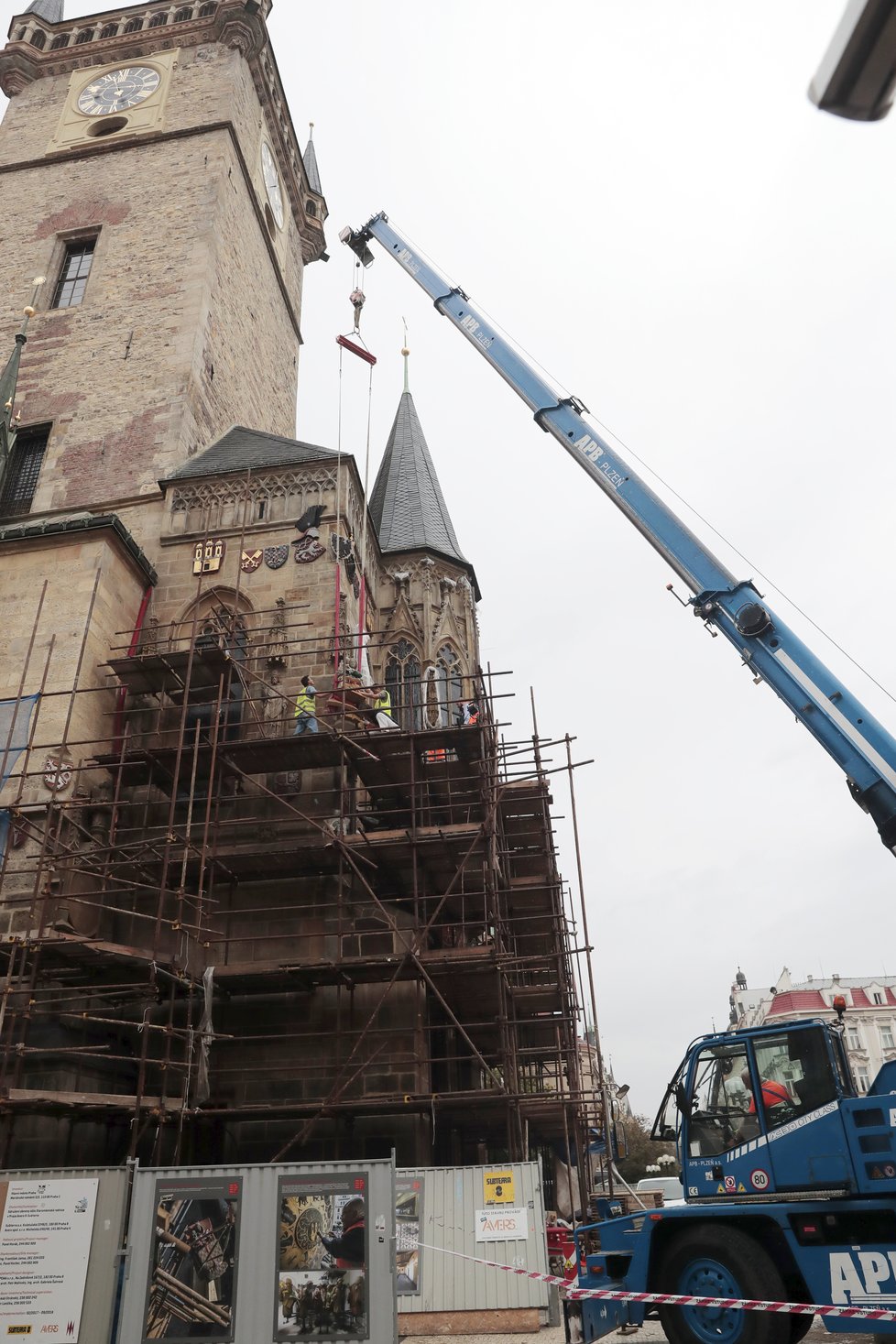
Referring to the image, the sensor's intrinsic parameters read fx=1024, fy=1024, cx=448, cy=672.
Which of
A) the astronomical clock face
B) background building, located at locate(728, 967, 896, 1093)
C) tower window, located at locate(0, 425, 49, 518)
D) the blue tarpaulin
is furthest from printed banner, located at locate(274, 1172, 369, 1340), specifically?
background building, located at locate(728, 967, 896, 1093)

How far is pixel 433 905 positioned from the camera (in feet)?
52.4

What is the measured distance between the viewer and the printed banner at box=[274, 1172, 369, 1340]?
718cm

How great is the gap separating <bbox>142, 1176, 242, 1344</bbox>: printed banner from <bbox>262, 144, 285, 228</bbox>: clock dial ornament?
28.0 meters

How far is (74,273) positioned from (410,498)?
9560mm

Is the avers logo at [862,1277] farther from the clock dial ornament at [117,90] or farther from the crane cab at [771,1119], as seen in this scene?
the clock dial ornament at [117,90]

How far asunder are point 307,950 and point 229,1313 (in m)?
6.84

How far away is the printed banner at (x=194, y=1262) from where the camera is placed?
23.6 feet

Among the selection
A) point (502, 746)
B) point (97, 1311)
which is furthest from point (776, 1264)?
point (502, 746)

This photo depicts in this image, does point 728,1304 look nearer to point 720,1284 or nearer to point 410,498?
point 720,1284

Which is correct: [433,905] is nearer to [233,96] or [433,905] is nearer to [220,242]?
[220,242]

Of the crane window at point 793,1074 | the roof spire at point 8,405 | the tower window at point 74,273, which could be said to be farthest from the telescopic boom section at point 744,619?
the tower window at point 74,273

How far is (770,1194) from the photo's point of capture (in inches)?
318

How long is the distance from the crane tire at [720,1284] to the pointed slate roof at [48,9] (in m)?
34.6

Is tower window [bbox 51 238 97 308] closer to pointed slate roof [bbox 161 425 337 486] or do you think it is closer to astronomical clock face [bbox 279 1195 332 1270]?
pointed slate roof [bbox 161 425 337 486]
